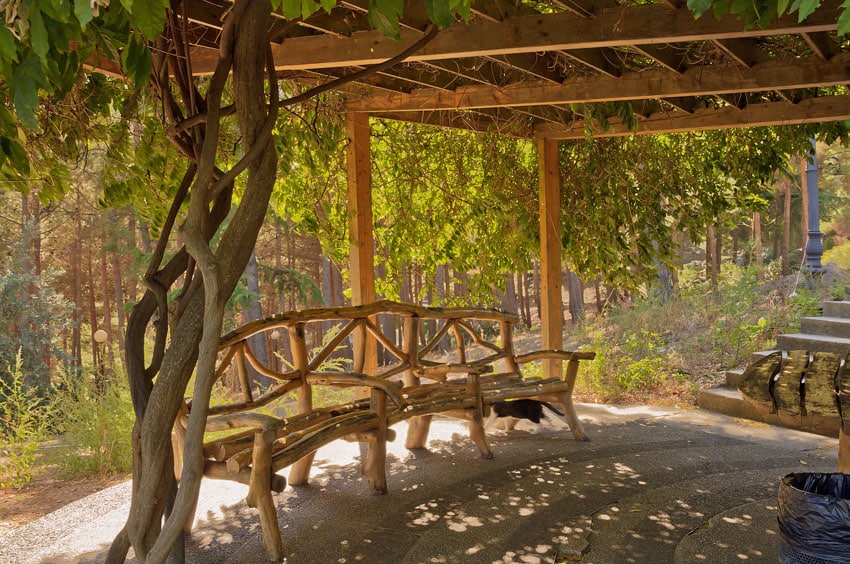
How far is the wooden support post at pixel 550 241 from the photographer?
24.2 ft

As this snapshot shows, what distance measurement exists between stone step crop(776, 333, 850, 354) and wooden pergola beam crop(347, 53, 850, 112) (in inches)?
121

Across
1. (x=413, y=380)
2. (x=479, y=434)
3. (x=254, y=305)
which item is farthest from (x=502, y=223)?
(x=254, y=305)

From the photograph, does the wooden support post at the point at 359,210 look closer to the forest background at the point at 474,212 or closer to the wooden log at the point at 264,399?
the forest background at the point at 474,212

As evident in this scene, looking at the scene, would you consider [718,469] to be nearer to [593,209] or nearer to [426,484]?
[426,484]

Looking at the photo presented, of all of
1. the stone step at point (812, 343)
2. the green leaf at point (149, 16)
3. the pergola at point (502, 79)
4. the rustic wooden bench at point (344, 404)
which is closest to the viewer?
the green leaf at point (149, 16)

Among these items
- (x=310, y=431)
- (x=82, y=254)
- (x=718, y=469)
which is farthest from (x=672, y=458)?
(x=82, y=254)

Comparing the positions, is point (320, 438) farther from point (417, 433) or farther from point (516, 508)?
point (417, 433)

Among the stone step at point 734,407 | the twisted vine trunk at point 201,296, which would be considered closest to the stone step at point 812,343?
the stone step at point 734,407

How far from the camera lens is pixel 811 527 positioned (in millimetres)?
2822

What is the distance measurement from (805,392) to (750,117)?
12.0 feet

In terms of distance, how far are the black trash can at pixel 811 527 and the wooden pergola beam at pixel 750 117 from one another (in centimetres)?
379

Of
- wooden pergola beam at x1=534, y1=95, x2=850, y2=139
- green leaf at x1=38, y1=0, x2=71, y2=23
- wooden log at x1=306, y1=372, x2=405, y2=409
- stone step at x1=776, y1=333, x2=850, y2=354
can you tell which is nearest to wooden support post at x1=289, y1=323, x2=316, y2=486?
wooden log at x1=306, y1=372, x2=405, y2=409

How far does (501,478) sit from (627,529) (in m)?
1.08

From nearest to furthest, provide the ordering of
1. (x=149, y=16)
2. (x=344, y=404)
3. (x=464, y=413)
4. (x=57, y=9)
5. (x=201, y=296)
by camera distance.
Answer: (x=57, y=9), (x=149, y=16), (x=201, y=296), (x=344, y=404), (x=464, y=413)
